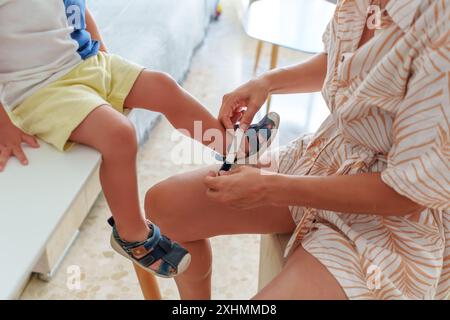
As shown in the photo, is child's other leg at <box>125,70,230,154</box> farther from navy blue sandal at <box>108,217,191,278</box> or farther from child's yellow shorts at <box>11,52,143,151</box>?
navy blue sandal at <box>108,217,191,278</box>

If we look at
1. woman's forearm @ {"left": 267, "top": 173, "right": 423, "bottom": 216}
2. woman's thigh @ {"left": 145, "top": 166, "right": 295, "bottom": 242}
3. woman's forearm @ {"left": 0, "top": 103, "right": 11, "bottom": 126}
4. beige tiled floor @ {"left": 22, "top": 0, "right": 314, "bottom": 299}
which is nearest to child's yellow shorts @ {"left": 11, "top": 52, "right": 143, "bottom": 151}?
woman's forearm @ {"left": 0, "top": 103, "right": 11, "bottom": 126}

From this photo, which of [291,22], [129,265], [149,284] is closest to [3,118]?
[149,284]

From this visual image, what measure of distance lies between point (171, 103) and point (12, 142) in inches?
12.5

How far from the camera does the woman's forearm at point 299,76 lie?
3.30 feet

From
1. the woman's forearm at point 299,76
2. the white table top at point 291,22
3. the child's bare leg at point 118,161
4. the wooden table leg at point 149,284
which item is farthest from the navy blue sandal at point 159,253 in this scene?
the white table top at point 291,22

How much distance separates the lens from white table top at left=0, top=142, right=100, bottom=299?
24.0 inches

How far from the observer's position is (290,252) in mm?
853

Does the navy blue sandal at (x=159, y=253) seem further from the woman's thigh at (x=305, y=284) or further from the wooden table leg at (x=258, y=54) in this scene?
the wooden table leg at (x=258, y=54)

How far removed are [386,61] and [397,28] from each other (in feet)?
0.17

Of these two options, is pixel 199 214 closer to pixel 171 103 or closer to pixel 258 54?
pixel 171 103

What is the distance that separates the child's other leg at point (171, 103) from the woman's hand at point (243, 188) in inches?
6.7
